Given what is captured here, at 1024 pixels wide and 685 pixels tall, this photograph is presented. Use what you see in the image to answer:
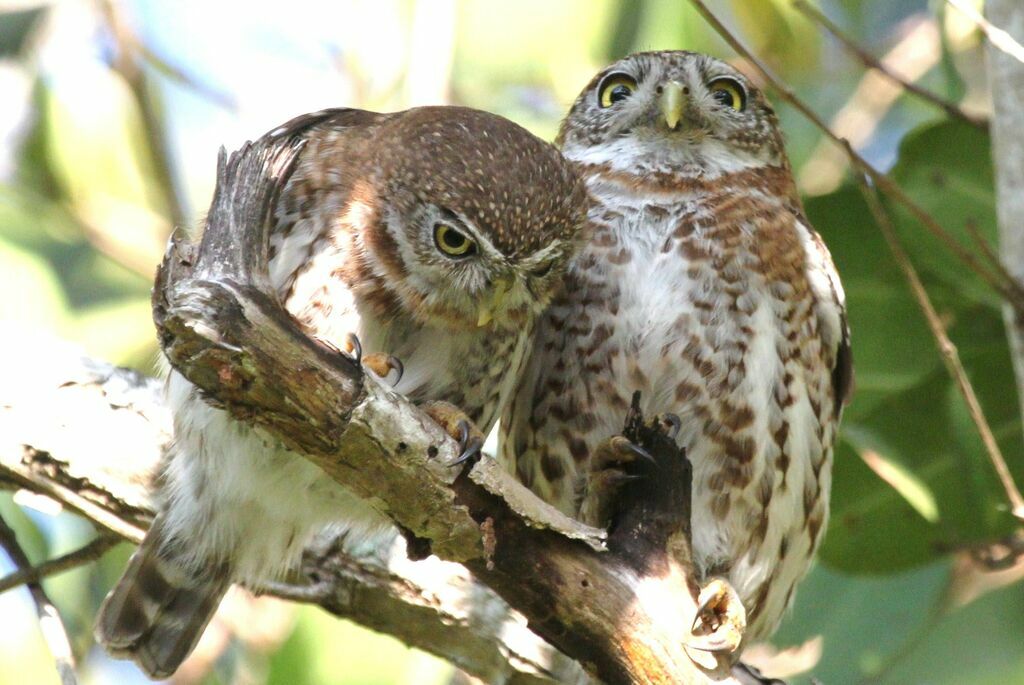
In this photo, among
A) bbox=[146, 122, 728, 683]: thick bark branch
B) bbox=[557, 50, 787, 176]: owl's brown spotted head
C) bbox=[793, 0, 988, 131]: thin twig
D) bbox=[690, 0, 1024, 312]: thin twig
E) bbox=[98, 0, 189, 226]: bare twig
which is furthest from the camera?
bbox=[98, 0, 189, 226]: bare twig

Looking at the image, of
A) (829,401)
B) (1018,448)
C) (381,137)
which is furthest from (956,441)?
(381,137)

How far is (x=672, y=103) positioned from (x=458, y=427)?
4.88 ft

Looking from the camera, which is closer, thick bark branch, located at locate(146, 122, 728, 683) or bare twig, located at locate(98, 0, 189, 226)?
thick bark branch, located at locate(146, 122, 728, 683)

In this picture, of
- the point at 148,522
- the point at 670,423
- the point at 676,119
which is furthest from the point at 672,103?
the point at 148,522

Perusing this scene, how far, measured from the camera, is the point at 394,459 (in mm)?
2764

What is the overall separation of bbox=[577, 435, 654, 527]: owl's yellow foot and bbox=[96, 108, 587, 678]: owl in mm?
322

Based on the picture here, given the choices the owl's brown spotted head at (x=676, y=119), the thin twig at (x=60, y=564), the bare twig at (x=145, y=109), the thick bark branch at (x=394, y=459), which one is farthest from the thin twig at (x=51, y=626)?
the bare twig at (x=145, y=109)

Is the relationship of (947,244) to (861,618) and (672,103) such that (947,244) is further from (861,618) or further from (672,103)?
(861,618)

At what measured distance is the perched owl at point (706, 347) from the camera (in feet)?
12.3

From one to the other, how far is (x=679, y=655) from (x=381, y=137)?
Result: 150 cm

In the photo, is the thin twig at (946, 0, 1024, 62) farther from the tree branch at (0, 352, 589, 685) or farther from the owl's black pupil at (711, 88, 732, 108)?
the tree branch at (0, 352, 589, 685)

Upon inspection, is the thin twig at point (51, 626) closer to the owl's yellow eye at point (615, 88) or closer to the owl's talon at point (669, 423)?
the owl's talon at point (669, 423)

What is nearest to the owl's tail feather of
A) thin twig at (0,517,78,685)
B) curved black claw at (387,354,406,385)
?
thin twig at (0,517,78,685)

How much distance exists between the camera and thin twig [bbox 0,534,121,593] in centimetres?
332
